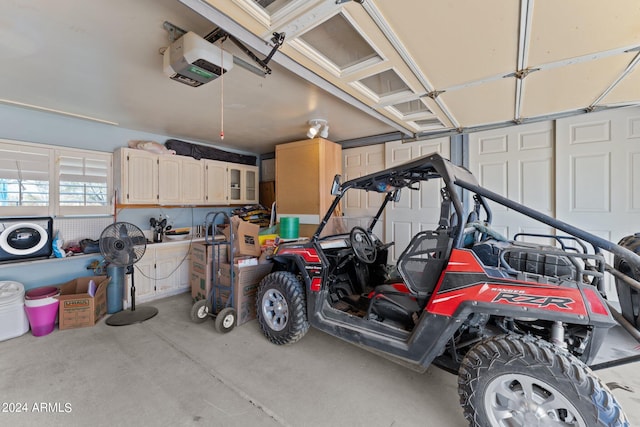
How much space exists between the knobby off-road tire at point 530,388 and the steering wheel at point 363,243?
1.21 m

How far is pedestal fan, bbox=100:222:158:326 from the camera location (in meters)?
3.05

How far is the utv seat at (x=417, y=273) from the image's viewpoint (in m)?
1.74

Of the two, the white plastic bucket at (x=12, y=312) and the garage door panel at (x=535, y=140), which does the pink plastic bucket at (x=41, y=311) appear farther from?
the garage door panel at (x=535, y=140)

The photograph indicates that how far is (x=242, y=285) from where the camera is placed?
3092mm

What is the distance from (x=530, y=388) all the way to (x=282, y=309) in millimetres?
1981

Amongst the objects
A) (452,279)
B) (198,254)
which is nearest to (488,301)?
(452,279)

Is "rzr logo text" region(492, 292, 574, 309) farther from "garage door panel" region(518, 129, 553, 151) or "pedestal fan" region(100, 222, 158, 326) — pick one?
"pedestal fan" region(100, 222, 158, 326)

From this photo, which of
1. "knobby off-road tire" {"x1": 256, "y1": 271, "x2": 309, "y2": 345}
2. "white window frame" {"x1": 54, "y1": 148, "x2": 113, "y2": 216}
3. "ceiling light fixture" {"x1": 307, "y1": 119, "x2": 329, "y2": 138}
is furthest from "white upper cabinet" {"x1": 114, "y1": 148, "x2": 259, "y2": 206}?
"knobby off-road tire" {"x1": 256, "y1": 271, "x2": 309, "y2": 345}

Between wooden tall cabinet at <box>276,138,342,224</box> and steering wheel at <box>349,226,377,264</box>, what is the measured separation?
1.63 meters

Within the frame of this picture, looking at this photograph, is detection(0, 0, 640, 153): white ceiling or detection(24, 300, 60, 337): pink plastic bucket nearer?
detection(0, 0, 640, 153): white ceiling

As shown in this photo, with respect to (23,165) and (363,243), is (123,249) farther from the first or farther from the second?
(363,243)

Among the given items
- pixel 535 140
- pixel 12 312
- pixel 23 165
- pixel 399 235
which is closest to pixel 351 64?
pixel 535 140

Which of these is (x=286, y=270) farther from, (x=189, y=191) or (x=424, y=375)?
(x=189, y=191)

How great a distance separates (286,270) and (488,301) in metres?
2.00
